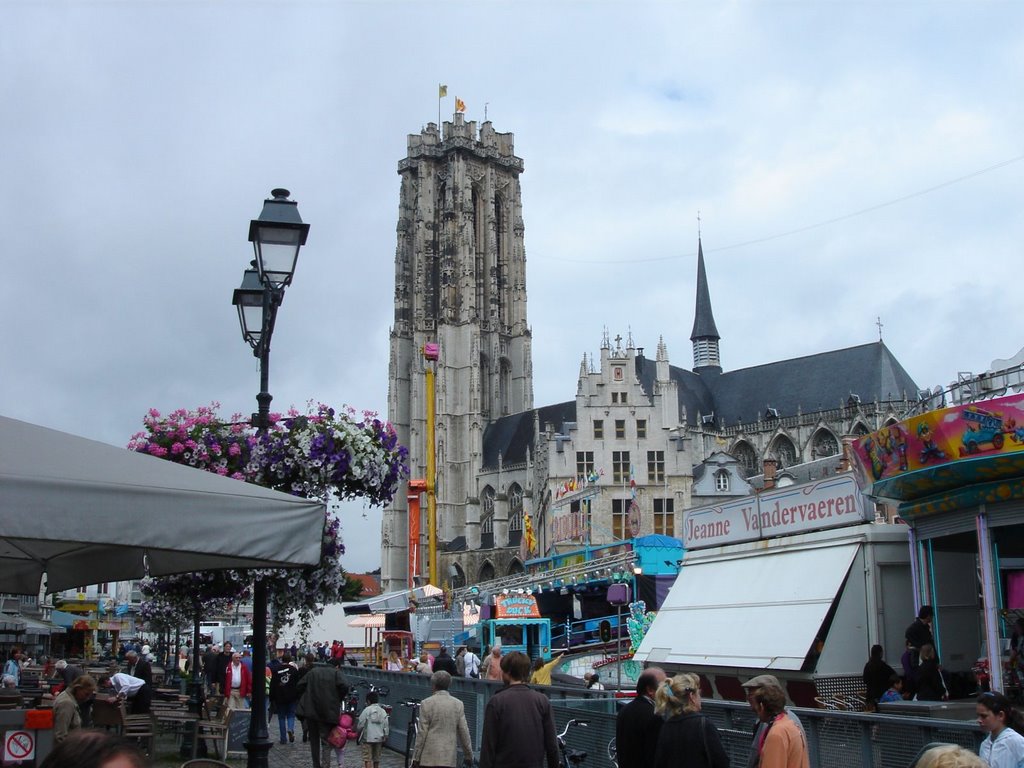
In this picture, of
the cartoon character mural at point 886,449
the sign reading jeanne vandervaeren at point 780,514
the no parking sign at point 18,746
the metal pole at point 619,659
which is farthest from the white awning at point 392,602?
the no parking sign at point 18,746

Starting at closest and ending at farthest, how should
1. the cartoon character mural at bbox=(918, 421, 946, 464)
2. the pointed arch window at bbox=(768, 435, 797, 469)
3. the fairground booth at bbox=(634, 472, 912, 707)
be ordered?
1. the cartoon character mural at bbox=(918, 421, 946, 464)
2. the fairground booth at bbox=(634, 472, 912, 707)
3. the pointed arch window at bbox=(768, 435, 797, 469)

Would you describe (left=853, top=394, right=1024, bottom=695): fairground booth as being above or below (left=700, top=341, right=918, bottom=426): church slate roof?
below

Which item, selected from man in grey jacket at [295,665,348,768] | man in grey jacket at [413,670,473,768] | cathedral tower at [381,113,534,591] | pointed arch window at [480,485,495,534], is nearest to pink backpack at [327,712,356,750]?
man in grey jacket at [295,665,348,768]

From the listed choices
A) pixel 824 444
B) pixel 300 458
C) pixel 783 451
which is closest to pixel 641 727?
pixel 300 458

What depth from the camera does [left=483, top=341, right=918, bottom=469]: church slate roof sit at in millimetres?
71750

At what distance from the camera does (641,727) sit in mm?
6547

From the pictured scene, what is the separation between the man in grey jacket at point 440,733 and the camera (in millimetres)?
7688

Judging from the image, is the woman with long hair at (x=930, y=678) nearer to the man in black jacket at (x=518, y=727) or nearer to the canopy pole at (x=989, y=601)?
the canopy pole at (x=989, y=601)

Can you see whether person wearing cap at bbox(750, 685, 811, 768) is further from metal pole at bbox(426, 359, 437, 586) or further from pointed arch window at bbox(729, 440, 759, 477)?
pointed arch window at bbox(729, 440, 759, 477)

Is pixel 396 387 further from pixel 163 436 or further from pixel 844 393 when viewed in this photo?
pixel 163 436

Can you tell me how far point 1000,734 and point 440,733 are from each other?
3.76 metres

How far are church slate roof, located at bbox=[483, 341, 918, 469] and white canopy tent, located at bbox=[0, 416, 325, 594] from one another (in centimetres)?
6344

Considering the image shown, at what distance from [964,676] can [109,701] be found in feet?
34.7

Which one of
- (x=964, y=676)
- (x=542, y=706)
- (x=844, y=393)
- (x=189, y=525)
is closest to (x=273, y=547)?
(x=189, y=525)
